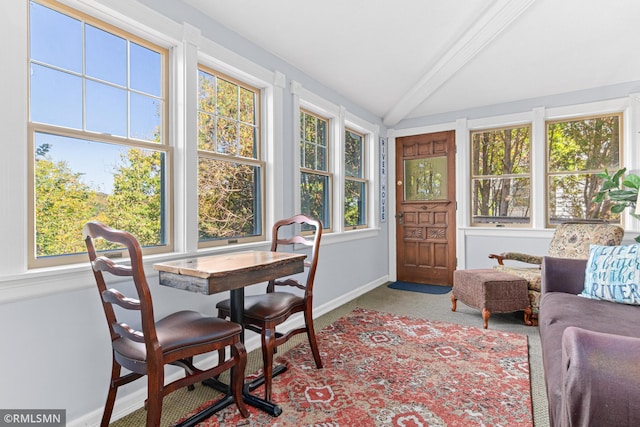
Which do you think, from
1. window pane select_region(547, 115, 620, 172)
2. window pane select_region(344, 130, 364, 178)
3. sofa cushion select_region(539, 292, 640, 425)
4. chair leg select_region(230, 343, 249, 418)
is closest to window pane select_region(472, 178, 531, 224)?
window pane select_region(547, 115, 620, 172)

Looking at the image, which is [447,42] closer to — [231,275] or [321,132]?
[321,132]

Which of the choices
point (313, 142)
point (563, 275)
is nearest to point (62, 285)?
point (313, 142)

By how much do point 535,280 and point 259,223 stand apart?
2.63m

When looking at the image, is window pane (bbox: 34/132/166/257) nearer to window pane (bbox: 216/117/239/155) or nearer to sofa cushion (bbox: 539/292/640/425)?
window pane (bbox: 216/117/239/155)

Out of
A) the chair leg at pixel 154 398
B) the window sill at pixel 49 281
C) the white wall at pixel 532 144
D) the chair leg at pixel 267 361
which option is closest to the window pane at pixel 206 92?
the window sill at pixel 49 281

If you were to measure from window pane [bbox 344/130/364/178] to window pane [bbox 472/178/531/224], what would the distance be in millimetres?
1569

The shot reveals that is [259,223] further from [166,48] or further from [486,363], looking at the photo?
[486,363]

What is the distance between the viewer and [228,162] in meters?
2.65

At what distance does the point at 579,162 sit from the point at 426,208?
1.84 meters

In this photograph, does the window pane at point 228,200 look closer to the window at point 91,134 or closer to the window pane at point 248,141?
Result: the window pane at point 248,141

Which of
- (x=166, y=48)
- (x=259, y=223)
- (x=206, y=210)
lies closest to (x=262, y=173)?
(x=259, y=223)

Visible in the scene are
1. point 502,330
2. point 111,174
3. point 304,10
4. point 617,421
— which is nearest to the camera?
point 617,421

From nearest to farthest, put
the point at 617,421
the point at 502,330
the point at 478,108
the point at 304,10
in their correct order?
the point at 617,421, the point at 304,10, the point at 502,330, the point at 478,108

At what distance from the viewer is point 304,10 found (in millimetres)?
2359
